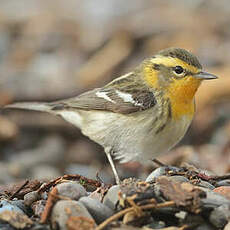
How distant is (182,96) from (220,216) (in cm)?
222

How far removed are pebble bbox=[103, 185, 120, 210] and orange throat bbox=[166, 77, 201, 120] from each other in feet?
6.14

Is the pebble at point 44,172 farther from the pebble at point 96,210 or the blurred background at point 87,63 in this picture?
the pebble at point 96,210

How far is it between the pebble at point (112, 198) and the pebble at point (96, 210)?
0.28ft

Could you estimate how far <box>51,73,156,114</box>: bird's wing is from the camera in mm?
5582

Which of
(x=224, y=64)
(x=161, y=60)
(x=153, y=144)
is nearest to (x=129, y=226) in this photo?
(x=153, y=144)

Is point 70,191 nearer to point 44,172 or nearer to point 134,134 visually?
point 134,134

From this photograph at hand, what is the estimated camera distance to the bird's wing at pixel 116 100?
5.58 meters

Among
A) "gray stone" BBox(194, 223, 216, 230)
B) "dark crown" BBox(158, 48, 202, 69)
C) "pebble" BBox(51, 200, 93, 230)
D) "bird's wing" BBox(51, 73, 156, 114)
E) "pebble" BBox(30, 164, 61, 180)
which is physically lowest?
"pebble" BBox(30, 164, 61, 180)

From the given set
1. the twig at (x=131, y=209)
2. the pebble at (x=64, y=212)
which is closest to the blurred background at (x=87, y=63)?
the twig at (x=131, y=209)

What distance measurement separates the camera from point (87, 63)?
10.0 m

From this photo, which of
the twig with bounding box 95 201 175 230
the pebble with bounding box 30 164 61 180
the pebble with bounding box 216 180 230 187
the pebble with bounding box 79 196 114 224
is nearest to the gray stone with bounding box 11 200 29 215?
the pebble with bounding box 79 196 114 224

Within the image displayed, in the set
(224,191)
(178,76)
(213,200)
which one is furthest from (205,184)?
(178,76)

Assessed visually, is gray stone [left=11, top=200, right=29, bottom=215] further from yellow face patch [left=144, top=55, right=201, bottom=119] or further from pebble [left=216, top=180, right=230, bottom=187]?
yellow face patch [left=144, top=55, right=201, bottom=119]

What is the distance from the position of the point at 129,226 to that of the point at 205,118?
518 centimetres
